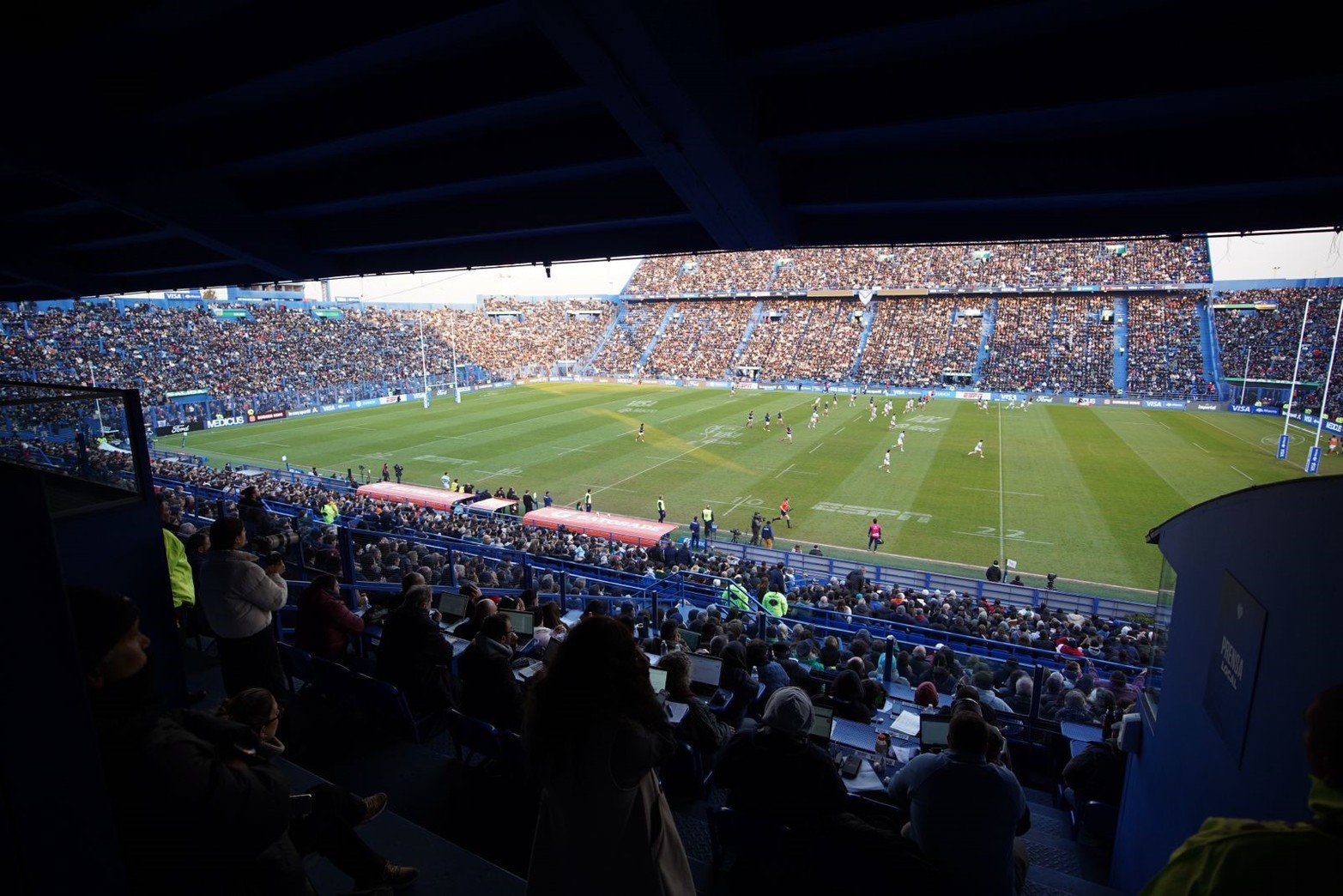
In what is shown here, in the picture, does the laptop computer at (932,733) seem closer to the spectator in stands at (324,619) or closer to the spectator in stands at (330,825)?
the spectator in stands at (330,825)

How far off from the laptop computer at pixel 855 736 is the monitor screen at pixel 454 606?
177 inches

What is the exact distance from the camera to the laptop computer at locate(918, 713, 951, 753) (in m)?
4.73

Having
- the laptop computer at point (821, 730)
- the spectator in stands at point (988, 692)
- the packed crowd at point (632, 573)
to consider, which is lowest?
the packed crowd at point (632, 573)

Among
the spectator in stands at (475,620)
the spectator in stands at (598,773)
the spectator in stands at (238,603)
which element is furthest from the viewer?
the spectator in stands at (475,620)

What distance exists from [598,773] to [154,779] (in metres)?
1.40

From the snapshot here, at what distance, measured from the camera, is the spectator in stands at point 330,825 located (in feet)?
10.2

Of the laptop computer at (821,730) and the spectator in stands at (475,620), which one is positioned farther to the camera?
the spectator in stands at (475,620)

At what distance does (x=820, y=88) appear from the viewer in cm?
430

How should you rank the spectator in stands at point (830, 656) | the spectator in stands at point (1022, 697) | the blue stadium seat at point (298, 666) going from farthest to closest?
the spectator in stands at point (830, 656), the spectator in stands at point (1022, 697), the blue stadium seat at point (298, 666)

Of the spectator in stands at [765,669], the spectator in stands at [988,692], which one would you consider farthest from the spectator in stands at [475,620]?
the spectator in stands at [988,692]

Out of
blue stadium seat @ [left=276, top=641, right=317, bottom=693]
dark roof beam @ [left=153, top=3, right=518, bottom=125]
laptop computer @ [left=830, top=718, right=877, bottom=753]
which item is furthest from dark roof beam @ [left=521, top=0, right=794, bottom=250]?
blue stadium seat @ [left=276, top=641, right=317, bottom=693]

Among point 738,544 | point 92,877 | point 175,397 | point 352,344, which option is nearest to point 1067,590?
point 738,544

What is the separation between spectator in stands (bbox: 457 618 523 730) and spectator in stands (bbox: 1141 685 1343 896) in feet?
12.7

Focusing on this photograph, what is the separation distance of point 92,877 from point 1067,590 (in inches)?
739
